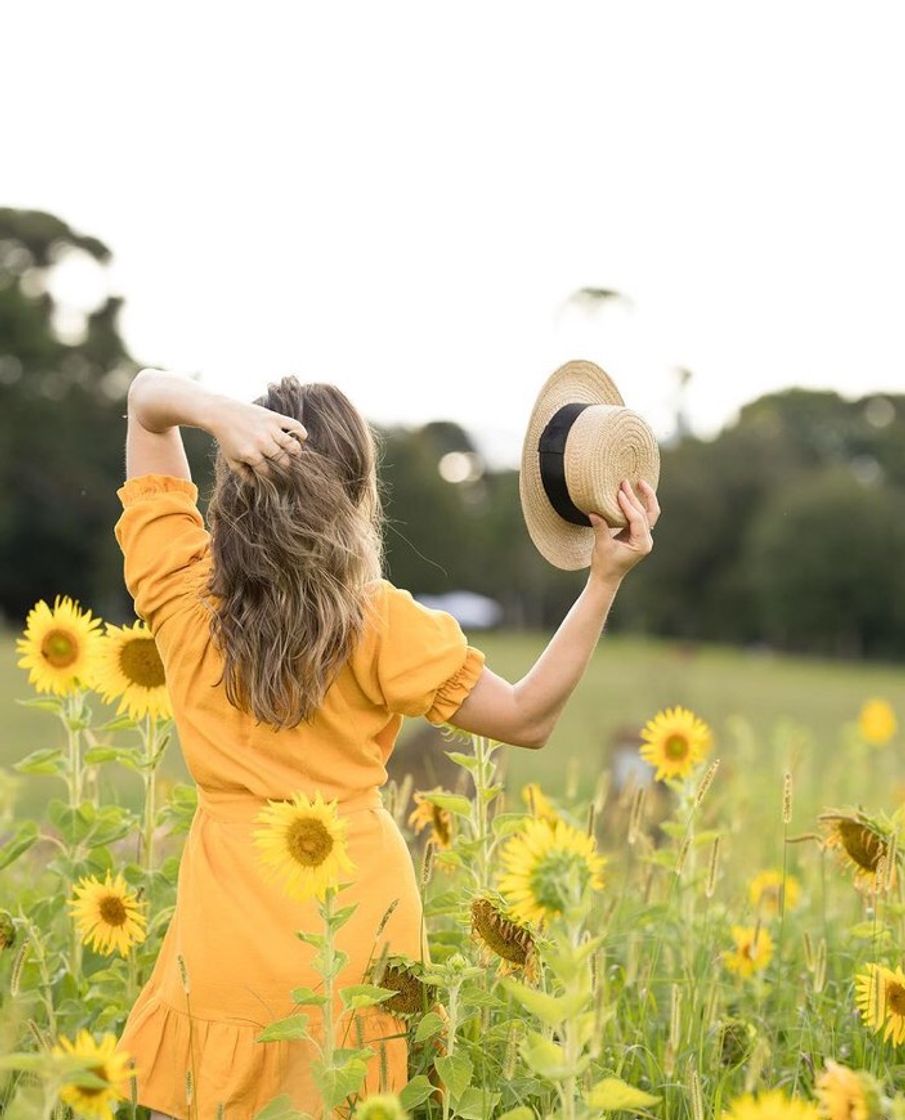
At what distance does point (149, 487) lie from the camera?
9.14 ft

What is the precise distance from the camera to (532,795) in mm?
3559

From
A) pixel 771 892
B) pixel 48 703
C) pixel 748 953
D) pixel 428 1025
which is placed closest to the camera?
pixel 428 1025

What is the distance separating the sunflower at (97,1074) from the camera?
169 cm

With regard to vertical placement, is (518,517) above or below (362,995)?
above

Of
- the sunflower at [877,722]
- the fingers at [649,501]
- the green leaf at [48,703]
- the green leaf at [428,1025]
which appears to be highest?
the sunflower at [877,722]

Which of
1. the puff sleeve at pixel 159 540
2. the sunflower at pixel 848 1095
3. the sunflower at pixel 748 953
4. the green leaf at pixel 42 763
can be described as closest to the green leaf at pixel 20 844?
the green leaf at pixel 42 763

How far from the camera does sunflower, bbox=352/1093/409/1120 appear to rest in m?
1.68

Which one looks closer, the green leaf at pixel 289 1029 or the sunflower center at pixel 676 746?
the green leaf at pixel 289 1029

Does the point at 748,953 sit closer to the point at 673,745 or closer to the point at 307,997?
the point at 673,745

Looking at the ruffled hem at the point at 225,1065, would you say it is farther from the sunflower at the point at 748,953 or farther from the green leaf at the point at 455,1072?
the sunflower at the point at 748,953

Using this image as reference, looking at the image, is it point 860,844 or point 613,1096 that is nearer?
point 613,1096

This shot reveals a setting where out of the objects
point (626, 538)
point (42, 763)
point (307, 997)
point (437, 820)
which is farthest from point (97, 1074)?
point (437, 820)

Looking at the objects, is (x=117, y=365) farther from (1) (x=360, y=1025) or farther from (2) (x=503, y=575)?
(1) (x=360, y=1025)

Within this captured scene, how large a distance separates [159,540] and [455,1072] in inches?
42.2
